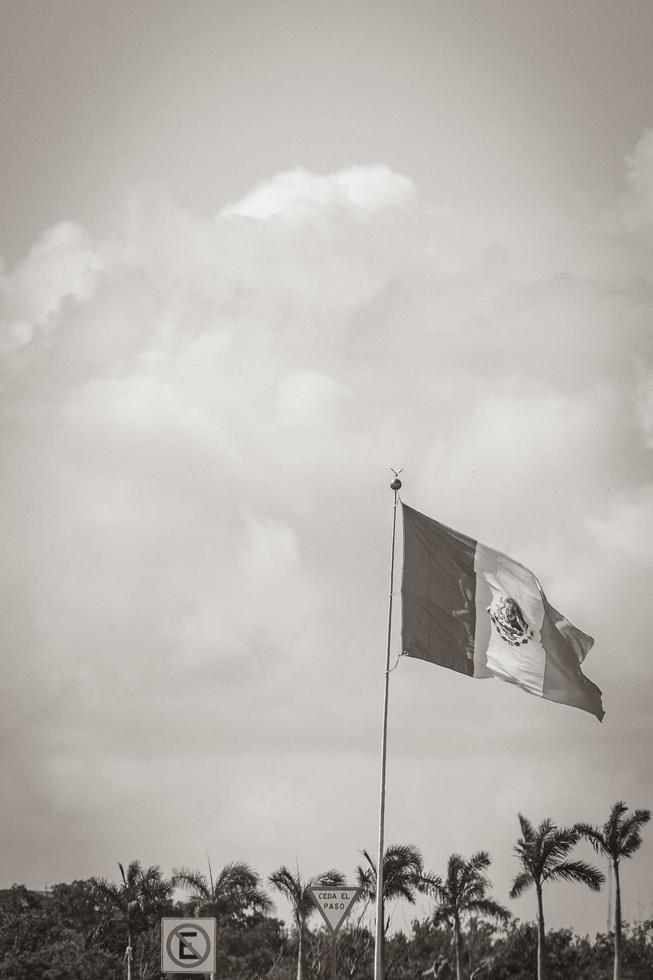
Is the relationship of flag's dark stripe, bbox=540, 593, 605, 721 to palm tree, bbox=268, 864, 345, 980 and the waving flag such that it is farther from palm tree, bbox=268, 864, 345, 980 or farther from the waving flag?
palm tree, bbox=268, 864, 345, 980

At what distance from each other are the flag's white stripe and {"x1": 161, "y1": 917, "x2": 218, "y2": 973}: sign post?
1290 cm

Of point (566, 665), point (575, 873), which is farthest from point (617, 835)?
point (566, 665)

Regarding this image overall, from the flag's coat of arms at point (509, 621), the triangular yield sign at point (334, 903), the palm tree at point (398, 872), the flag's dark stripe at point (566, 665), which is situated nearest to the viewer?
the triangular yield sign at point (334, 903)

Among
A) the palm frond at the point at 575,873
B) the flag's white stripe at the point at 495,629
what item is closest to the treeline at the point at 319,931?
the palm frond at the point at 575,873

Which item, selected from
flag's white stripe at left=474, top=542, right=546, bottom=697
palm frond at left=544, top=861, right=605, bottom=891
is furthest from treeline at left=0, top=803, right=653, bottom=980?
flag's white stripe at left=474, top=542, right=546, bottom=697

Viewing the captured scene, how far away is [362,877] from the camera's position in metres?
61.6

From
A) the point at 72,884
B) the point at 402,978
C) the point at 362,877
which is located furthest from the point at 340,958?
the point at 72,884

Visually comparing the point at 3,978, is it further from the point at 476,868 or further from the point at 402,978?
the point at 476,868

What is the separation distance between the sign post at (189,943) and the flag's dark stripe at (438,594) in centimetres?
1207

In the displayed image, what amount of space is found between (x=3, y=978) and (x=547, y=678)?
61.7m

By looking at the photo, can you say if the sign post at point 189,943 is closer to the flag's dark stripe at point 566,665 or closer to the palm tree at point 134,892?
the flag's dark stripe at point 566,665

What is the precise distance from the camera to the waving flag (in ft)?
90.1

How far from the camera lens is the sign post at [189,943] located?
15.4m

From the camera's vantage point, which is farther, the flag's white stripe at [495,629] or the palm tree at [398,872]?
the palm tree at [398,872]
